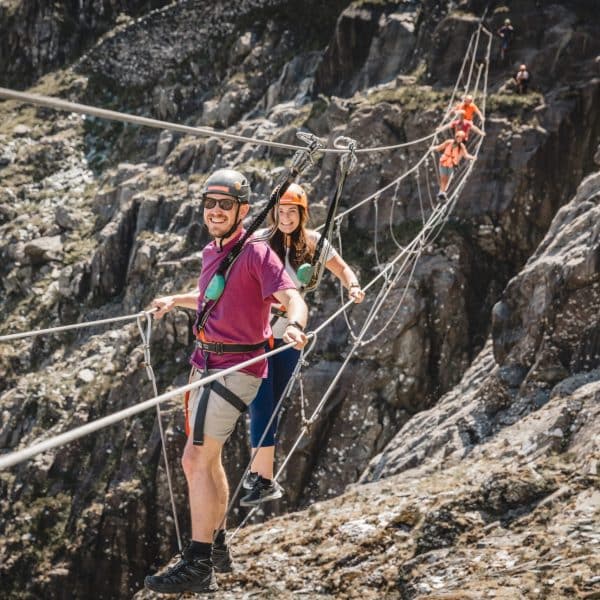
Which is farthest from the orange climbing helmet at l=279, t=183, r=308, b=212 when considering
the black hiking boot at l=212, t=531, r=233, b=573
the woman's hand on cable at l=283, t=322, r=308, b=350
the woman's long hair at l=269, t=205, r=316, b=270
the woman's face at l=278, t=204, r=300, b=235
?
the black hiking boot at l=212, t=531, r=233, b=573

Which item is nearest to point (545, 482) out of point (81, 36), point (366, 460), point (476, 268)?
point (366, 460)

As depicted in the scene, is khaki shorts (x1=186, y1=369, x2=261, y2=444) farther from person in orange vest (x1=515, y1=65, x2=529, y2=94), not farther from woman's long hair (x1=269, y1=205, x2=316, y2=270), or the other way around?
person in orange vest (x1=515, y1=65, x2=529, y2=94)

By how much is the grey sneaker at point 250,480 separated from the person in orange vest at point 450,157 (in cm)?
1190

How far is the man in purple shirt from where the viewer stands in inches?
219

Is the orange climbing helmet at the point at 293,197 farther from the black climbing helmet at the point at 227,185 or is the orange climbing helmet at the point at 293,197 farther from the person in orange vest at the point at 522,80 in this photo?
the person in orange vest at the point at 522,80

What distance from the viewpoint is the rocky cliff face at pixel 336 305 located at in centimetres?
736

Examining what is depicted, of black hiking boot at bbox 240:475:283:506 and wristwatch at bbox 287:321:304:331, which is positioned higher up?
wristwatch at bbox 287:321:304:331

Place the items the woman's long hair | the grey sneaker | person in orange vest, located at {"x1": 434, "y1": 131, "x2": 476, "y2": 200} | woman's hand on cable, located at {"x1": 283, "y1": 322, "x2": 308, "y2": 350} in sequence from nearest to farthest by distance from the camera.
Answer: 1. woman's hand on cable, located at {"x1": 283, "y1": 322, "x2": 308, "y2": 350}
2. the grey sneaker
3. the woman's long hair
4. person in orange vest, located at {"x1": 434, "y1": 131, "x2": 476, "y2": 200}

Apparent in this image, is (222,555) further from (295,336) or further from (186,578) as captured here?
(295,336)

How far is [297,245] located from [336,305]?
43.3 feet

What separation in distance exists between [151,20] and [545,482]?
39.1 metres

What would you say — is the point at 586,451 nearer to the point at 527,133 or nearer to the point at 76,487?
the point at 527,133

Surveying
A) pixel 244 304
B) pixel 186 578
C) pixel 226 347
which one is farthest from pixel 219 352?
pixel 186 578

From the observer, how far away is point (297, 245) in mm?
7223
